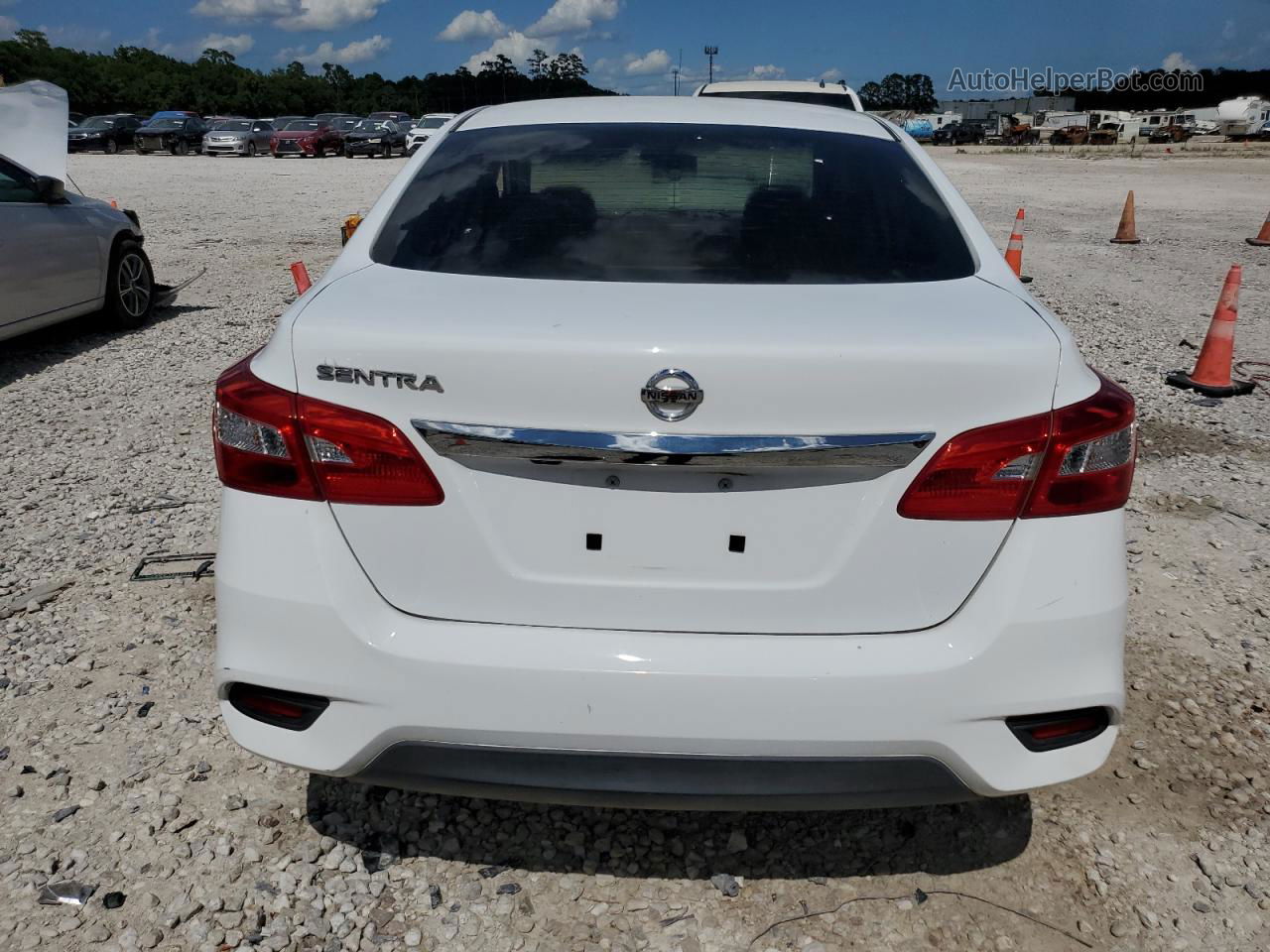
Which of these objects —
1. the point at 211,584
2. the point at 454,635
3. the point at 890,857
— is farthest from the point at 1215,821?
the point at 211,584

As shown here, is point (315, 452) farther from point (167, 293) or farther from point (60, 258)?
point (167, 293)

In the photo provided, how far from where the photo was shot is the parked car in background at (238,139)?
40969 mm

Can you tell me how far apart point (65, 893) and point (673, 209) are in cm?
230

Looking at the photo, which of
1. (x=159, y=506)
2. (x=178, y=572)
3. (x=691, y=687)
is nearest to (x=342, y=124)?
(x=159, y=506)

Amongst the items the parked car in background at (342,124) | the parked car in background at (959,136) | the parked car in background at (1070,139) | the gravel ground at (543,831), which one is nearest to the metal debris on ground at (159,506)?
the gravel ground at (543,831)

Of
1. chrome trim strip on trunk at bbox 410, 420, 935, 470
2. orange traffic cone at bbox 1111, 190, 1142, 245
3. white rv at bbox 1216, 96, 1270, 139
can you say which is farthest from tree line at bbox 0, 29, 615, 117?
chrome trim strip on trunk at bbox 410, 420, 935, 470

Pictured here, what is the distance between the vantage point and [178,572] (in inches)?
159

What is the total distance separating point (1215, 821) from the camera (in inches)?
104

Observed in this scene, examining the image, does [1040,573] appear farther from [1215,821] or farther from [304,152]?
[304,152]

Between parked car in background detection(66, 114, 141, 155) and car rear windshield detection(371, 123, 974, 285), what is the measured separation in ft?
149

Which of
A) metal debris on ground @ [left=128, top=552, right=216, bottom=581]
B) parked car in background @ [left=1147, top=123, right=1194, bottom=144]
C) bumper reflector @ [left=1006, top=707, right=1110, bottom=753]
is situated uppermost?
parked car in background @ [left=1147, top=123, right=1194, bottom=144]

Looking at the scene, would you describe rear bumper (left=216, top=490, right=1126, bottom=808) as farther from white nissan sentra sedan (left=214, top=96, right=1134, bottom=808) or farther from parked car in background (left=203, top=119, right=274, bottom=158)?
parked car in background (left=203, top=119, right=274, bottom=158)

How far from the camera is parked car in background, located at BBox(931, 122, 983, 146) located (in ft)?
242

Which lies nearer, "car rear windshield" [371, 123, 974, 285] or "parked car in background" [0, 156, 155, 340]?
"car rear windshield" [371, 123, 974, 285]
